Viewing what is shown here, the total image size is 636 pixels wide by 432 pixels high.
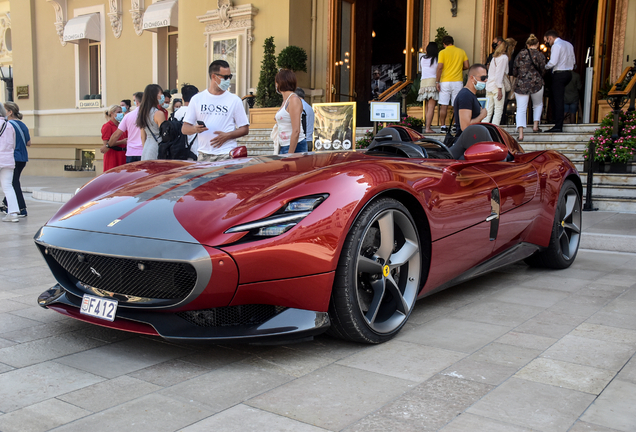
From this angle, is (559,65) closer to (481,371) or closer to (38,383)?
(481,371)

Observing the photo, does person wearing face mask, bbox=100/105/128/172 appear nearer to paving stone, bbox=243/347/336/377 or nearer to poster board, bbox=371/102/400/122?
poster board, bbox=371/102/400/122

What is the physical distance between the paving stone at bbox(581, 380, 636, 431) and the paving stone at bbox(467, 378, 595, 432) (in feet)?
0.12

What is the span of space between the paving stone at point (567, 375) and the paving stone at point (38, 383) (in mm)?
1766

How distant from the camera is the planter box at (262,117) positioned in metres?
14.3

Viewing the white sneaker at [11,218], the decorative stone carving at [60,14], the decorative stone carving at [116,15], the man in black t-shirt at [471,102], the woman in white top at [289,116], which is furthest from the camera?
the decorative stone carving at [60,14]

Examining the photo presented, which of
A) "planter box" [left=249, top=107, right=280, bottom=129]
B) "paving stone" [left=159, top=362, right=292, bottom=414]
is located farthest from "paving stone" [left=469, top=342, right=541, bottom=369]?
"planter box" [left=249, top=107, right=280, bottom=129]

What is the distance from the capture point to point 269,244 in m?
2.41

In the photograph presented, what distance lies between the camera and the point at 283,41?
49.2 ft

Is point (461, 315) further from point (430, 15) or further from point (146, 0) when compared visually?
point (146, 0)

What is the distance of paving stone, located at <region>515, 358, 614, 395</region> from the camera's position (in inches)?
92.4

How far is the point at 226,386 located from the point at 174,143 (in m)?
4.31

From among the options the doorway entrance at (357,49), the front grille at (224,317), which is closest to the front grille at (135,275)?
the front grille at (224,317)

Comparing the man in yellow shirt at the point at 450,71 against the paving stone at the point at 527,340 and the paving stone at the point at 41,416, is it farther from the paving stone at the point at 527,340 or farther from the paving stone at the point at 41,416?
the paving stone at the point at 41,416

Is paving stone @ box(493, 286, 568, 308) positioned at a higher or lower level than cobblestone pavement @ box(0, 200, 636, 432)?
lower
